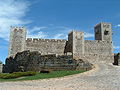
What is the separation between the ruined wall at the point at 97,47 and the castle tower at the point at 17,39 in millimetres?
13953

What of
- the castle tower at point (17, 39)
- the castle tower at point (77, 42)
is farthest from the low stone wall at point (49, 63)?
the castle tower at point (77, 42)

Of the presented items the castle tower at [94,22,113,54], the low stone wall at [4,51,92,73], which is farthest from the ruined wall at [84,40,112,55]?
the low stone wall at [4,51,92,73]

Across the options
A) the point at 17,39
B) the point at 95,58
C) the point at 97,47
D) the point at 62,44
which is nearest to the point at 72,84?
the point at 95,58

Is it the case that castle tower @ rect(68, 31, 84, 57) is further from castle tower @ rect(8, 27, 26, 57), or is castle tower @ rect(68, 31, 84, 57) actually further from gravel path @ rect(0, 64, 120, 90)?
gravel path @ rect(0, 64, 120, 90)

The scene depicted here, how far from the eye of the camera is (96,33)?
56219mm

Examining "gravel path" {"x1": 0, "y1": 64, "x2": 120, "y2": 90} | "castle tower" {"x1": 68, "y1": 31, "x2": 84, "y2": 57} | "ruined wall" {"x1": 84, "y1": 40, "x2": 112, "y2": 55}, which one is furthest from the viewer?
"ruined wall" {"x1": 84, "y1": 40, "x2": 112, "y2": 55}

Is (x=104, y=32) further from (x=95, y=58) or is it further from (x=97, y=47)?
(x=95, y=58)

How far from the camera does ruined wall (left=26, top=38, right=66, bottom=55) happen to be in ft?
145

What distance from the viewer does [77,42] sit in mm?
46719

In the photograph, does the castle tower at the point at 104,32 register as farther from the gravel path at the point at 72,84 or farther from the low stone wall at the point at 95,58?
the gravel path at the point at 72,84

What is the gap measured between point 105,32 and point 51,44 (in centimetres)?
1525

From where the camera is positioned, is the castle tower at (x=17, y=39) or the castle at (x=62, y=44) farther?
the castle at (x=62, y=44)

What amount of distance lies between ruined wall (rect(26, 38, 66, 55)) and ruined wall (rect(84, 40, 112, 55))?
543 cm

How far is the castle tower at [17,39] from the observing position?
41944mm
